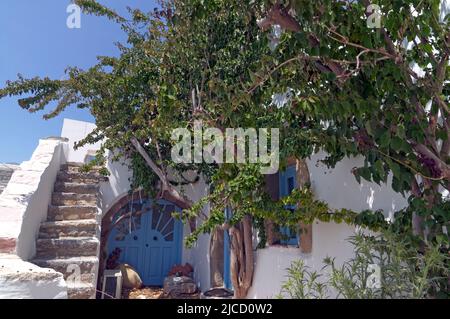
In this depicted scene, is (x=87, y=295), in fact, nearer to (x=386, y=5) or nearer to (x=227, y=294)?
(x=227, y=294)

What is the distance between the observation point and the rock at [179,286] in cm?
617

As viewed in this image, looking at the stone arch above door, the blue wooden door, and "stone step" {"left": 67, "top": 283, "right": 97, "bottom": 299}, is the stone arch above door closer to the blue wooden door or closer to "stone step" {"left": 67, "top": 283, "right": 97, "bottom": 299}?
the blue wooden door

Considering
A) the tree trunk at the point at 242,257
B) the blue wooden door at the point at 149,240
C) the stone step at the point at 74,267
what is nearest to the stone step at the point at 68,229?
the stone step at the point at 74,267

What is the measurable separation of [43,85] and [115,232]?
139 inches

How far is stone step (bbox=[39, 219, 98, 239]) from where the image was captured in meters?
4.42

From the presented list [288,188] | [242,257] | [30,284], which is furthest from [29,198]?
[288,188]

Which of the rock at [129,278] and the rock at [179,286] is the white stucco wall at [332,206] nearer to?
the rock at [179,286]

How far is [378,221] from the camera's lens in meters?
2.23

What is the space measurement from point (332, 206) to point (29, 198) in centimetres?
362

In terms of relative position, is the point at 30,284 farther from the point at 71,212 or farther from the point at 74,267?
the point at 71,212

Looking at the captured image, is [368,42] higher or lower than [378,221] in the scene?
higher

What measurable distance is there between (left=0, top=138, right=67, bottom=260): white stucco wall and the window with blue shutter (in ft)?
9.90

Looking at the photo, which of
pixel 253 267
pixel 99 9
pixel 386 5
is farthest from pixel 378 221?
pixel 99 9
